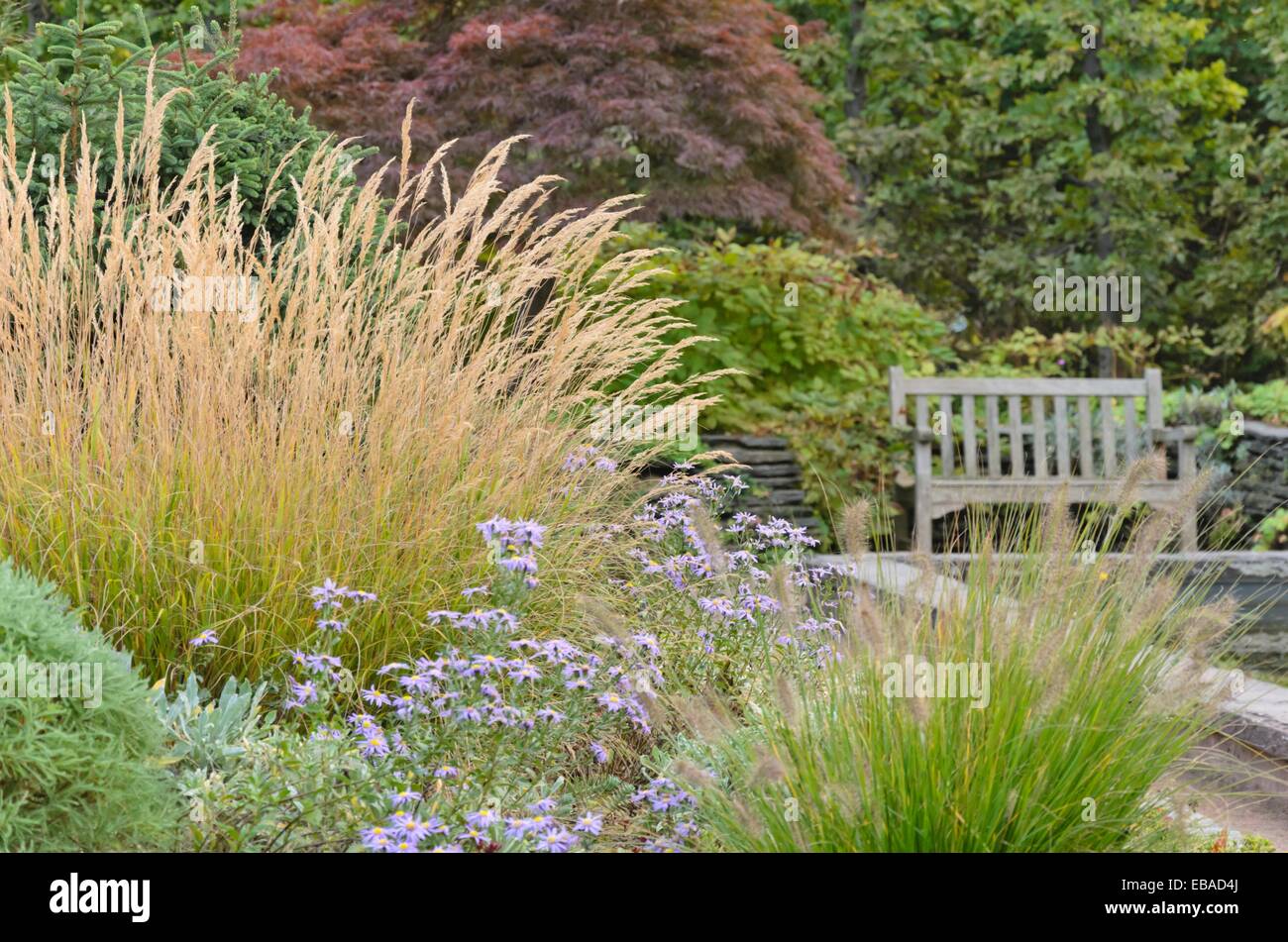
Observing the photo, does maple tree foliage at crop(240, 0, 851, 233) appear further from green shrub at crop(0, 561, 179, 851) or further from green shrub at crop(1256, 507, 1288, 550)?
green shrub at crop(0, 561, 179, 851)

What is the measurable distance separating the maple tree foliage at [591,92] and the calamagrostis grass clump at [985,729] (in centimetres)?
501

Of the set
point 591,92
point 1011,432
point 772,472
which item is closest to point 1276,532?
point 1011,432

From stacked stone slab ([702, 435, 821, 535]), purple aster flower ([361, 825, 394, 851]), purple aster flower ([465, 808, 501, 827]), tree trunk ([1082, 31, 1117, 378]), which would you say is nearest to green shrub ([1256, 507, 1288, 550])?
stacked stone slab ([702, 435, 821, 535])

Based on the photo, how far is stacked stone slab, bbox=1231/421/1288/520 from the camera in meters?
8.42

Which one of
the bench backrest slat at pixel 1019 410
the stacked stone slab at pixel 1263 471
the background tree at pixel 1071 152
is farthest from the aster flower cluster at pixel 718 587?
the background tree at pixel 1071 152

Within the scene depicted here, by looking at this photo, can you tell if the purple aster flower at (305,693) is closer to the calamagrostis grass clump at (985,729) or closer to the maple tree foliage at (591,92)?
the calamagrostis grass clump at (985,729)

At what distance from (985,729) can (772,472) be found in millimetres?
5321

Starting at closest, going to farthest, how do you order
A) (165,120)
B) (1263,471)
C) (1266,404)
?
1. (165,120)
2. (1263,471)
3. (1266,404)

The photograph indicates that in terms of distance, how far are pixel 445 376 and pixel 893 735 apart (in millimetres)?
1774

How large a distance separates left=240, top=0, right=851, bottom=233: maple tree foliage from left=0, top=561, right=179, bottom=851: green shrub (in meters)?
5.18

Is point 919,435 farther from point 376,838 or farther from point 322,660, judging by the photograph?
point 376,838

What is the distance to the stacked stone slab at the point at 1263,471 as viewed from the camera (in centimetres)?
842

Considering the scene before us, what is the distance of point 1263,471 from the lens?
8633mm

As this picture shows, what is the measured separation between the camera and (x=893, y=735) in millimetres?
2396
